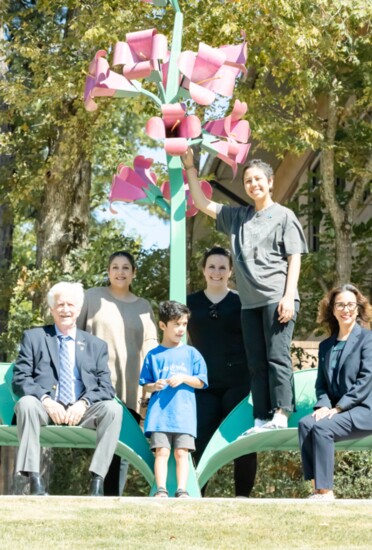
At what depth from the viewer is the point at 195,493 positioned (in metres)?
8.31

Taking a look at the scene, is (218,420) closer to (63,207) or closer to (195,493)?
(195,493)

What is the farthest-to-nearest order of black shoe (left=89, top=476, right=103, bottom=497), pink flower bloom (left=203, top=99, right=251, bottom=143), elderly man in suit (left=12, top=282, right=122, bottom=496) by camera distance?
pink flower bloom (left=203, top=99, right=251, bottom=143)
elderly man in suit (left=12, top=282, right=122, bottom=496)
black shoe (left=89, top=476, right=103, bottom=497)

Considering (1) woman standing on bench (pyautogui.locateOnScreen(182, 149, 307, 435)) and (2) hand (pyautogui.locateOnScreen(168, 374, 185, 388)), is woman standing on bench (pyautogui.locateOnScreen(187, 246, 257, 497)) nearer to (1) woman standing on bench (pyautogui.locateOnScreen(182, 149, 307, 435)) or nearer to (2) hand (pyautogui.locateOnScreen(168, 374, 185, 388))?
(1) woman standing on bench (pyautogui.locateOnScreen(182, 149, 307, 435))

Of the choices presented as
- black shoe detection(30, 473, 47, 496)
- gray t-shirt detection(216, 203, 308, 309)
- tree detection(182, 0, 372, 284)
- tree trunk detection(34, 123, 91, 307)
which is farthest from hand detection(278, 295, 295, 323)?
tree trunk detection(34, 123, 91, 307)

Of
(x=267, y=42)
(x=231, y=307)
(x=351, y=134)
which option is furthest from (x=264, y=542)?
(x=351, y=134)

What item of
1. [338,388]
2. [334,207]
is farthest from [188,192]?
[334,207]

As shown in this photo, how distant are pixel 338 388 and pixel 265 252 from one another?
105cm

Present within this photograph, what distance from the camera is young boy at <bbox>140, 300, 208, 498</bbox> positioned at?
8.03 m

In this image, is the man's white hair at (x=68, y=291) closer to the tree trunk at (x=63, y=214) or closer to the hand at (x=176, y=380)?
the hand at (x=176, y=380)

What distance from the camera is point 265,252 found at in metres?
8.30

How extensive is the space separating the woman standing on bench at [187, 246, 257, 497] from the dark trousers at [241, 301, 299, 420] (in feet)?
1.01

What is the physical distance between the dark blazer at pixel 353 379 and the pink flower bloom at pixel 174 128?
1876 mm

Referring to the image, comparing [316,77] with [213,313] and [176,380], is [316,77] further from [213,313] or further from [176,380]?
[176,380]

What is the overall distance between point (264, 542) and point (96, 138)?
9390 millimetres
